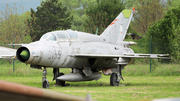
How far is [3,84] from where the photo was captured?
1245mm

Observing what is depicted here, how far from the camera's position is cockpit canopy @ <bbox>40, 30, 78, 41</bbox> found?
1229 centimetres

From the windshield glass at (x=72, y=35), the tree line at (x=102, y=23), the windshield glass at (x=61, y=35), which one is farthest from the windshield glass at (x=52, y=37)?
the tree line at (x=102, y=23)

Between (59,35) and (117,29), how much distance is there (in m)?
4.92

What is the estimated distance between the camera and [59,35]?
12.5 meters

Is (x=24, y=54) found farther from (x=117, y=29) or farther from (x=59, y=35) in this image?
(x=117, y=29)

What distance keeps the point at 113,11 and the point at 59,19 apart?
16.0m

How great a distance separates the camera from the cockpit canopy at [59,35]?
1229cm

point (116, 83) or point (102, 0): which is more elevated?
point (102, 0)

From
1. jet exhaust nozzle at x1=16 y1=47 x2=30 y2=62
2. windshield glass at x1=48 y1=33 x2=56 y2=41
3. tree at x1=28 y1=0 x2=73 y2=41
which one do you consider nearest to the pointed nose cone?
jet exhaust nozzle at x1=16 y1=47 x2=30 y2=62

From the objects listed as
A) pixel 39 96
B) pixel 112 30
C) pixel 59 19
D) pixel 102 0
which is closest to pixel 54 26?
pixel 59 19

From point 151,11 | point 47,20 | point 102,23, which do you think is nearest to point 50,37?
point 102,23

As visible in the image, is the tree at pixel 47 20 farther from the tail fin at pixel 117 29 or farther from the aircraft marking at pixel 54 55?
the aircraft marking at pixel 54 55

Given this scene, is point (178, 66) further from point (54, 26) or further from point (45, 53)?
point (54, 26)

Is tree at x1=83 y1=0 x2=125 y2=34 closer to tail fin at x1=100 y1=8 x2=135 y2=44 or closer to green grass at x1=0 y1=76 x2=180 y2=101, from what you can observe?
tail fin at x1=100 y1=8 x2=135 y2=44
